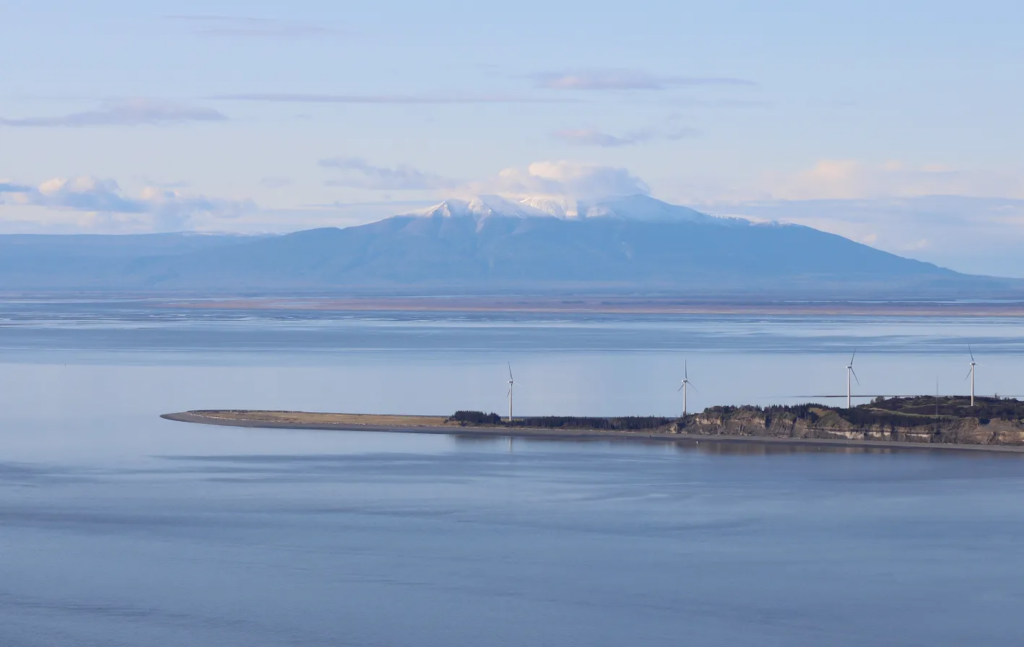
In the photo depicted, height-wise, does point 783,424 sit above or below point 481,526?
above

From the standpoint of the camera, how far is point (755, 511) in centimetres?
3209

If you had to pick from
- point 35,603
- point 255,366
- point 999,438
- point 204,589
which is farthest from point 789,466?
point 255,366

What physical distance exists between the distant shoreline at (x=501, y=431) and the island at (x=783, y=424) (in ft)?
0.10

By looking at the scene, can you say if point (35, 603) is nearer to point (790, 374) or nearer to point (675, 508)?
point (675, 508)

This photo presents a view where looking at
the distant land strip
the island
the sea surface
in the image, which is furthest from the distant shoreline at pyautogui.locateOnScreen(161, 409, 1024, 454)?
the distant land strip

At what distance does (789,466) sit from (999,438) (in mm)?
7021

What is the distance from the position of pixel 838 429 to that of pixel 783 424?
1.56m

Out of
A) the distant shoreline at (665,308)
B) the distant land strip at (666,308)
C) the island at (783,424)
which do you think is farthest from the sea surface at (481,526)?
the distant land strip at (666,308)

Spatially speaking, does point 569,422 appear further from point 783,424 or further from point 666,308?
point 666,308

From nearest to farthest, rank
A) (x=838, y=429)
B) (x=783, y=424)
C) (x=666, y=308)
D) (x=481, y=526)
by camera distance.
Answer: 1. (x=481, y=526)
2. (x=838, y=429)
3. (x=783, y=424)
4. (x=666, y=308)

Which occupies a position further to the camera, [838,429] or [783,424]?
[783,424]

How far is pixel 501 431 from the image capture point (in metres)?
45.4

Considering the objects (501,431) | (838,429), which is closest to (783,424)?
(838,429)

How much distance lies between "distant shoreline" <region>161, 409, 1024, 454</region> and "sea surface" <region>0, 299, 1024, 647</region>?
0.66 m
